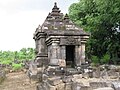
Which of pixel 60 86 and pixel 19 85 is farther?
pixel 19 85

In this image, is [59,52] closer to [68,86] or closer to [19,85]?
[19,85]

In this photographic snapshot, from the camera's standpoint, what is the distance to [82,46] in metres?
14.0

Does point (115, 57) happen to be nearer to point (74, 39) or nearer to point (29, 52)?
point (74, 39)

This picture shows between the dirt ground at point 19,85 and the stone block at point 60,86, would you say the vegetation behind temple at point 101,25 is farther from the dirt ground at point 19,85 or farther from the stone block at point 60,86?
the stone block at point 60,86

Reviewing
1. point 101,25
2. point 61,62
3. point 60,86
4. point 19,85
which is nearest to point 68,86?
point 60,86

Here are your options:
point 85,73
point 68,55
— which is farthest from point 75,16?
point 85,73

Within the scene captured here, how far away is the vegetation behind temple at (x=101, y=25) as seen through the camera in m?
22.3

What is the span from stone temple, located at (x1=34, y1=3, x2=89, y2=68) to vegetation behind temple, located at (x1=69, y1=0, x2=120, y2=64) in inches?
278

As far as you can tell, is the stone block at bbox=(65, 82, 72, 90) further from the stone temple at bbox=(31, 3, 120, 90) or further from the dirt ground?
the dirt ground

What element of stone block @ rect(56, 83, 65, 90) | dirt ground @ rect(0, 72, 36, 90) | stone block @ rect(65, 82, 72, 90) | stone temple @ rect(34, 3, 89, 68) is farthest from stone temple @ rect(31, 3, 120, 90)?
stone block @ rect(65, 82, 72, 90)

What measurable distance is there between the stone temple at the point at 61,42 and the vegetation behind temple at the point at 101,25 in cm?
707

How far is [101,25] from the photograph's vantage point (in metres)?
24.8

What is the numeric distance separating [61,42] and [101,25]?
11746 millimetres

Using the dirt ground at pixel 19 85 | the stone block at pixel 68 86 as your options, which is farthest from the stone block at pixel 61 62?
the stone block at pixel 68 86
